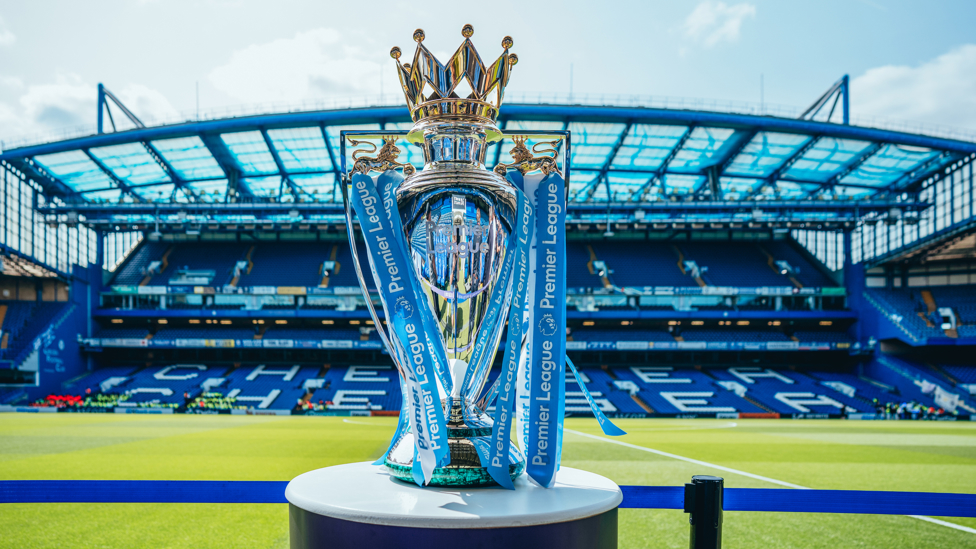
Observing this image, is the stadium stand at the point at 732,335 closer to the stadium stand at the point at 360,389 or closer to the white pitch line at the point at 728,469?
the stadium stand at the point at 360,389

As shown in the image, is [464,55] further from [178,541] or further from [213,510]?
[213,510]

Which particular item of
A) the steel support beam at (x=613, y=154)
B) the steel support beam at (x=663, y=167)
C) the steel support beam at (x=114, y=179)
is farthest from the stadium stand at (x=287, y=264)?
the steel support beam at (x=663, y=167)

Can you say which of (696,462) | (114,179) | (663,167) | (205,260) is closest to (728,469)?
(696,462)

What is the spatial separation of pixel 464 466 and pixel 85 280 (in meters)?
38.6

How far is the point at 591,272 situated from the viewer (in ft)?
122

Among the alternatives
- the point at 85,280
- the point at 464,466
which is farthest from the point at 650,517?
the point at 85,280

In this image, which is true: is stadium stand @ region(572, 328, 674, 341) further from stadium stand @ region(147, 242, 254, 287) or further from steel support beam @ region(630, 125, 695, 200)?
stadium stand @ region(147, 242, 254, 287)

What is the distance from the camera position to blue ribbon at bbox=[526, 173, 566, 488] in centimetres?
230

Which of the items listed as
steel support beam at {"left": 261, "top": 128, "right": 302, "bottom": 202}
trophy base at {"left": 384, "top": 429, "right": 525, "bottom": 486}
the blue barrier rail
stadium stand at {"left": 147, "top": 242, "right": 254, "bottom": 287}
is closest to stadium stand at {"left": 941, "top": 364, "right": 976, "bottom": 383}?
the blue barrier rail

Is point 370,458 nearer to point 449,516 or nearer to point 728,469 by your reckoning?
point 728,469

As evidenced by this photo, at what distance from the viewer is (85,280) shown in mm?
34219

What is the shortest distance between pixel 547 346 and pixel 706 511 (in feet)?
2.81

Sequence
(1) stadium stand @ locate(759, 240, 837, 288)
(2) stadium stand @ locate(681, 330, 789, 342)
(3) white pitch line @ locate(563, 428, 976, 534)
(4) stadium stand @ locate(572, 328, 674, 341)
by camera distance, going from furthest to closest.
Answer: (1) stadium stand @ locate(759, 240, 837, 288)
(2) stadium stand @ locate(681, 330, 789, 342)
(4) stadium stand @ locate(572, 328, 674, 341)
(3) white pitch line @ locate(563, 428, 976, 534)

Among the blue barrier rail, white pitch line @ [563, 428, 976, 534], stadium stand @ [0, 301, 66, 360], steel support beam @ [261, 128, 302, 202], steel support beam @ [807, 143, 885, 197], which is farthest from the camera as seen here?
stadium stand @ [0, 301, 66, 360]
